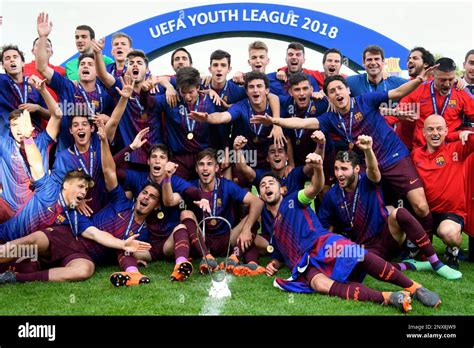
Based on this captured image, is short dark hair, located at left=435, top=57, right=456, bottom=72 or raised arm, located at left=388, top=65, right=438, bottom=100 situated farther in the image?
short dark hair, located at left=435, top=57, right=456, bottom=72

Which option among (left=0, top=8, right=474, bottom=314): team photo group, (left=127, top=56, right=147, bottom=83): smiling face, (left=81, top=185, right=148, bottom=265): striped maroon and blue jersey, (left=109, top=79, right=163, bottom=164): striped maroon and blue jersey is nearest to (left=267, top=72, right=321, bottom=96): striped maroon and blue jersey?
(left=0, top=8, right=474, bottom=314): team photo group

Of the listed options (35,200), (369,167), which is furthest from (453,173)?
(35,200)

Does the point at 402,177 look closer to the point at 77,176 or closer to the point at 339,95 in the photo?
the point at 339,95

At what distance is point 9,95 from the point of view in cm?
660

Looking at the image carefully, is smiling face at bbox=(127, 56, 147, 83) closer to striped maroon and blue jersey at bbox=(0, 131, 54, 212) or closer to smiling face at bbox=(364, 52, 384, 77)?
striped maroon and blue jersey at bbox=(0, 131, 54, 212)

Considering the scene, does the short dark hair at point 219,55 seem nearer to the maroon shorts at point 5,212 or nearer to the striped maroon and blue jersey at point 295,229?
the striped maroon and blue jersey at point 295,229

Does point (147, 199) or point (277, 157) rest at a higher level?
point (277, 157)

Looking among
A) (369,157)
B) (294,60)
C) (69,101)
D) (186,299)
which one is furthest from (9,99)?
(369,157)

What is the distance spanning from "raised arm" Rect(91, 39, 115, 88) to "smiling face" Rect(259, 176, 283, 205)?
208 centimetres

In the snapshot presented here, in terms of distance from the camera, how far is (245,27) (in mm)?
13734

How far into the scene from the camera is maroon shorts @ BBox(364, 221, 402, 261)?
18.3 feet

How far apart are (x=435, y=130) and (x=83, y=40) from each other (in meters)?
4.15
